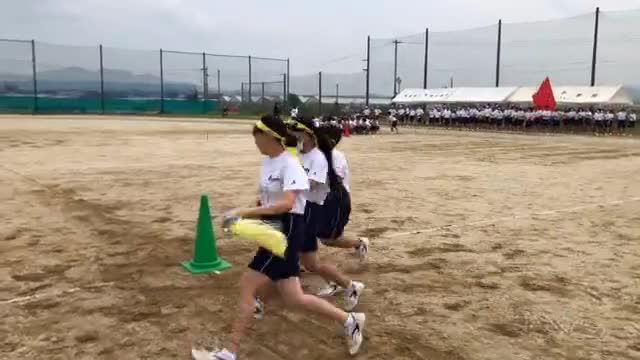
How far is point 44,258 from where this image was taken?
19.9 ft

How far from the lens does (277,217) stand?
3.65 metres

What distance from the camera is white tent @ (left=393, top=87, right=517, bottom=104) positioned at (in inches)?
1464

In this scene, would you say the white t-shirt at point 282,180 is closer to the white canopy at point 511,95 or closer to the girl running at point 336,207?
the girl running at point 336,207

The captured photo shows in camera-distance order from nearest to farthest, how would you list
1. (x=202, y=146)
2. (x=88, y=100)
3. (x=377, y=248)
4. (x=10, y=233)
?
(x=377, y=248)
(x=10, y=233)
(x=202, y=146)
(x=88, y=100)

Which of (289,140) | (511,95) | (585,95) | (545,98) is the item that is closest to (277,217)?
(289,140)

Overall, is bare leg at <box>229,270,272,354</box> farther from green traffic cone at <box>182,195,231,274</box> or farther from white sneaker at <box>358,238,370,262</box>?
white sneaker at <box>358,238,370,262</box>

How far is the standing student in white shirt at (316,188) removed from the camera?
4520 mm

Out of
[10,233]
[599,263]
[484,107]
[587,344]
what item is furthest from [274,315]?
[484,107]

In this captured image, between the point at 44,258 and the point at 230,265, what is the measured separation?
1.88m

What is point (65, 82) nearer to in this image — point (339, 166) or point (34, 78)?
point (34, 78)

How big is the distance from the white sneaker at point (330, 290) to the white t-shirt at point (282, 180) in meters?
1.54

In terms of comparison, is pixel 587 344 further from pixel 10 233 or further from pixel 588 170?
pixel 588 170

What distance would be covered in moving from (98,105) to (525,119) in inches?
1363

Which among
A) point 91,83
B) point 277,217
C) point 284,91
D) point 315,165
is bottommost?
point 277,217
